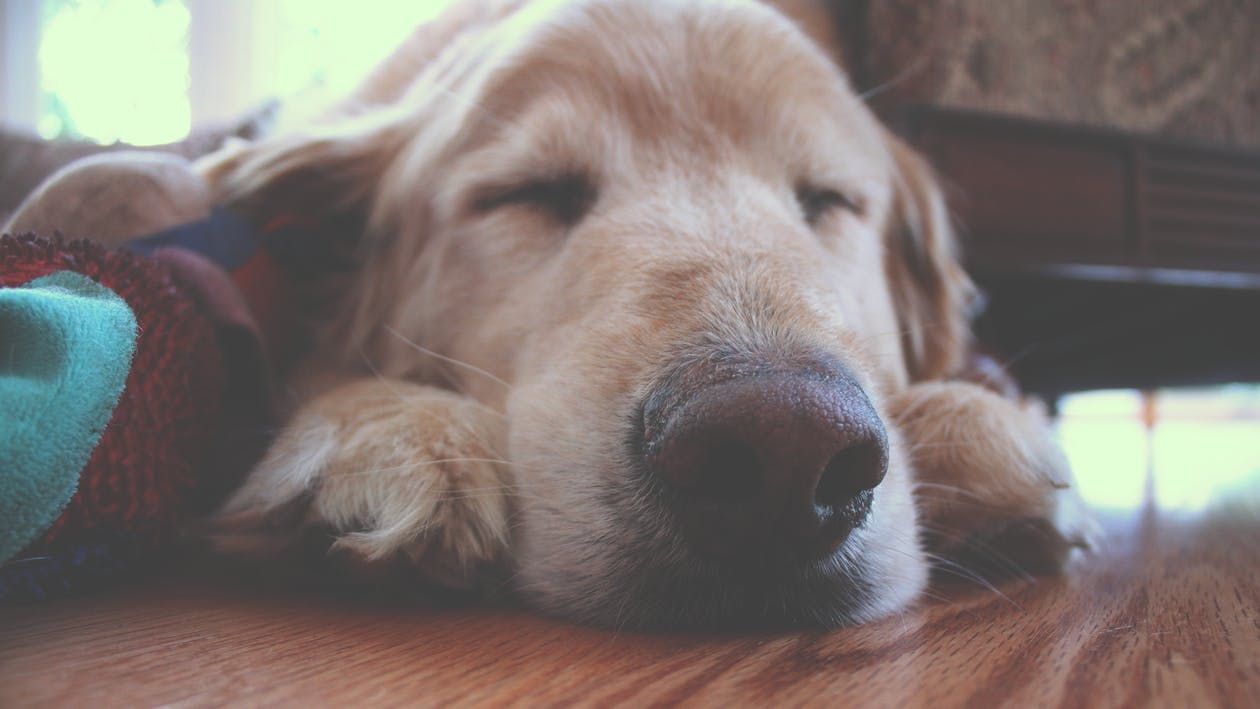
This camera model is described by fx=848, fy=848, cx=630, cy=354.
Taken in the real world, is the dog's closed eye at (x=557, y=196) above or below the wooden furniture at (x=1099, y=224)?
below

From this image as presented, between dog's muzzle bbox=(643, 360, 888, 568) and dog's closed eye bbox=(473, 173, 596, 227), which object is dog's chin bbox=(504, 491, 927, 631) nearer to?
dog's muzzle bbox=(643, 360, 888, 568)

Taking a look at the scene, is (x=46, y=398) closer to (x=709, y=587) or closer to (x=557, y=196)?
(x=709, y=587)

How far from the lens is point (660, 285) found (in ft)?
3.39

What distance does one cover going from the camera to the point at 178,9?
6926mm

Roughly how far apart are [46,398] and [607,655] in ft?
1.66

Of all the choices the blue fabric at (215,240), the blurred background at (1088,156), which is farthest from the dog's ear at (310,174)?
the blurred background at (1088,156)

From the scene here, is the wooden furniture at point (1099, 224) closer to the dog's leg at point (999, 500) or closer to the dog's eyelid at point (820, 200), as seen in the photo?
the dog's eyelid at point (820, 200)

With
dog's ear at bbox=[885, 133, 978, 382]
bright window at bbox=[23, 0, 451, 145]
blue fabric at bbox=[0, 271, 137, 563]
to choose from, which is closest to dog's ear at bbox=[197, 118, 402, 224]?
blue fabric at bbox=[0, 271, 137, 563]

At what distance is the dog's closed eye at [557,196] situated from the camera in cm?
133

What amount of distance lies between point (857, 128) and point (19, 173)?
2.80m

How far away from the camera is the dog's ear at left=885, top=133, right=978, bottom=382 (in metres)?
1.81

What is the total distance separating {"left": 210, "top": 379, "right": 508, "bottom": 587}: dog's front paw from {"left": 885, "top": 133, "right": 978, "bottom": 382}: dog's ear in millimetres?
1056

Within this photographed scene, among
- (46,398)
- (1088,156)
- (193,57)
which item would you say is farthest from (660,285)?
(193,57)

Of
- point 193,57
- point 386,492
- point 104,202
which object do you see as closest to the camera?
point 386,492
